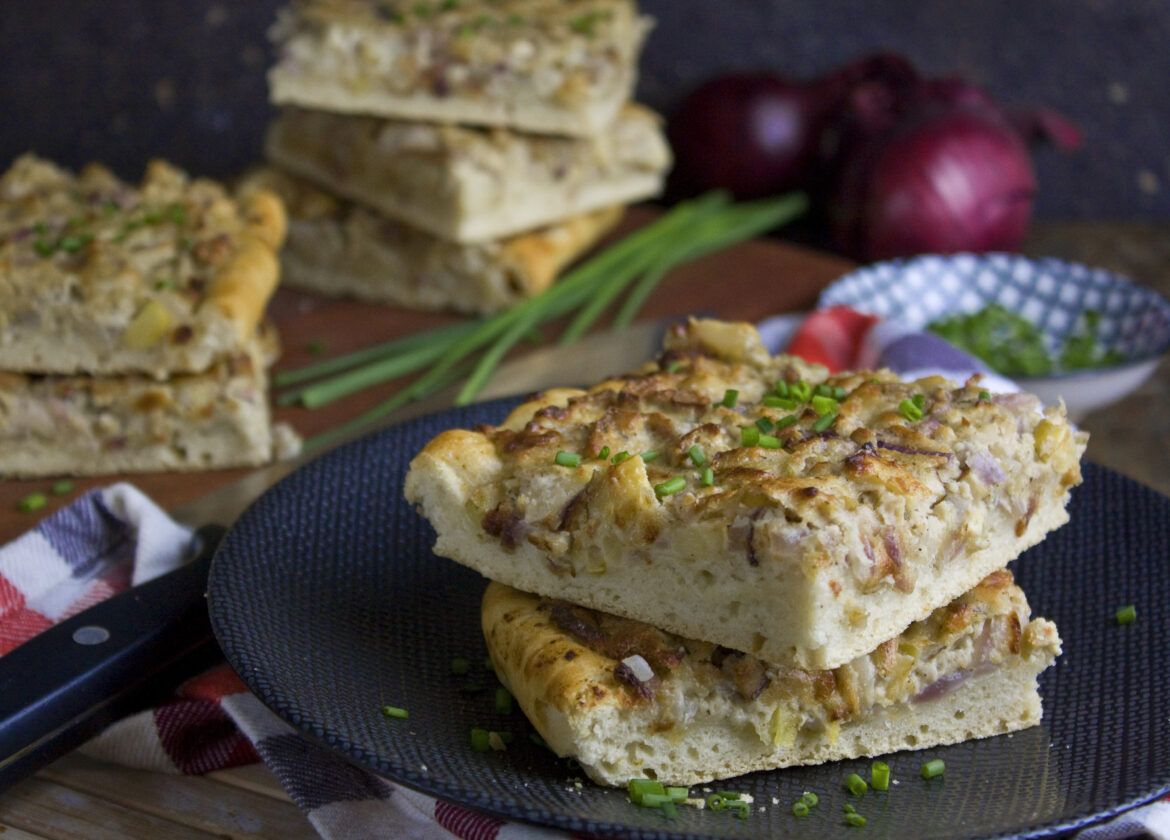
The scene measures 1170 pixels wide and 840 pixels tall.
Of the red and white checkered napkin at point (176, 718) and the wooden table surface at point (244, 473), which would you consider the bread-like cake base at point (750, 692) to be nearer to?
the red and white checkered napkin at point (176, 718)

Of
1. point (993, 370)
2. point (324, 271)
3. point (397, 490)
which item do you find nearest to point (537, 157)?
point (324, 271)

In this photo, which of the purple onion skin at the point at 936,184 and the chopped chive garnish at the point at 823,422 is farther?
the purple onion skin at the point at 936,184

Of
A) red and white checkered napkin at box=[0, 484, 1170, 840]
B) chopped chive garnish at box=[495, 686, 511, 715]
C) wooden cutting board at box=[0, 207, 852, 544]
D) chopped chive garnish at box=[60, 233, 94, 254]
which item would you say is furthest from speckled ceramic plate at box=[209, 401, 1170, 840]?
chopped chive garnish at box=[60, 233, 94, 254]

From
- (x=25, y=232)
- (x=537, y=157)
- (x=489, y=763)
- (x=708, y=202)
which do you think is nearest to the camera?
(x=489, y=763)

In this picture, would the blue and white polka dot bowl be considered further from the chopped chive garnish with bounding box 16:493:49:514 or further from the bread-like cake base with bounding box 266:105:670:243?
the chopped chive garnish with bounding box 16:493:49:514

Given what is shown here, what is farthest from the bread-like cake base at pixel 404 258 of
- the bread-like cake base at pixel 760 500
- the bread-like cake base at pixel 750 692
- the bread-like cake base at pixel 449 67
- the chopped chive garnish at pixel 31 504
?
the bread-like cake base at pixel 750 692

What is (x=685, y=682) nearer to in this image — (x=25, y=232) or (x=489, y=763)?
(x=489, y=763)

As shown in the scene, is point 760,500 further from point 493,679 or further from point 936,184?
point 936,184
